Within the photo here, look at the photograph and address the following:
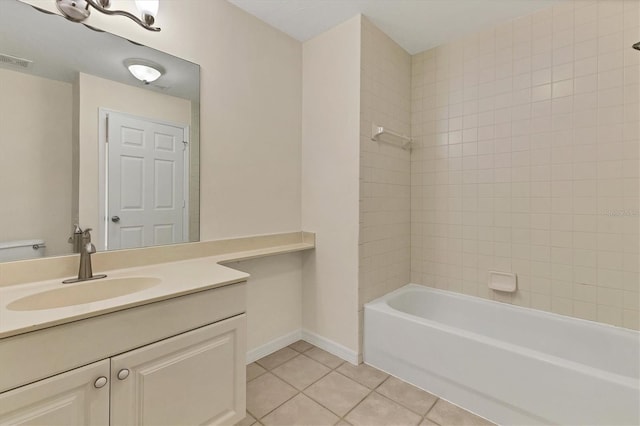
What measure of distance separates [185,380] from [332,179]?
1.48 m

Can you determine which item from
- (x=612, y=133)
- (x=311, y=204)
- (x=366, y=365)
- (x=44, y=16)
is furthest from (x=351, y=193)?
(x=44, y=16)

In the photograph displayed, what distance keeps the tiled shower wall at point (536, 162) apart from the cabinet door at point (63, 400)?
5.11 ft

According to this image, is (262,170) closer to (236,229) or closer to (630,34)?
(236,229)

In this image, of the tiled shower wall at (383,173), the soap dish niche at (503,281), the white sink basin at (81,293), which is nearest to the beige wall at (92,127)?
the white sink basin at (81,293)

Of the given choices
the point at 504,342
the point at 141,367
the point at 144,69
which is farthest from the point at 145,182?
the point at 504,342

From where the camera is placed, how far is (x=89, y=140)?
4.37ft

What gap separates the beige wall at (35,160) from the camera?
1.16 meters

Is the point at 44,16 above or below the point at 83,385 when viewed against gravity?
above

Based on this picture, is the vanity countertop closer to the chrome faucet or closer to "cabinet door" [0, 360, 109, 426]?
the chrome faucet

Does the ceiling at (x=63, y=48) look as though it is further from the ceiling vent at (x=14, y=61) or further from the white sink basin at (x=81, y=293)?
the white sink basin at (x=81, y=293)

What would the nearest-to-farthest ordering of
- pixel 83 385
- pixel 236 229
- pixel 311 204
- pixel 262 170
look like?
pixel 83 385, pixel 236 229, pixel 262 170, pixel 311 204

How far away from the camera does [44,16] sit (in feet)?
4.07

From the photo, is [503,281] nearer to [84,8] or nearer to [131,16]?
[131,16]

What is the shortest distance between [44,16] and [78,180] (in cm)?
70
